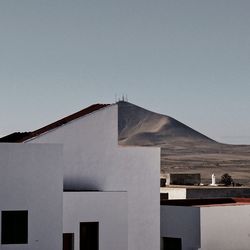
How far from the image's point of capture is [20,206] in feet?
76.5

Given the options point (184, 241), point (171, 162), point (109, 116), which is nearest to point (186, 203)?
point (184, 241)

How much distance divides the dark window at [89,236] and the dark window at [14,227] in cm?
302

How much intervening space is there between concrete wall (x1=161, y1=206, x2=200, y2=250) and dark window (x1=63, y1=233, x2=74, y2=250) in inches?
218

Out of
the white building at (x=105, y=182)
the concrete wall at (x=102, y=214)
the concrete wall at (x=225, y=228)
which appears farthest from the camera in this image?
the concrete wall at (x=225, y=228)

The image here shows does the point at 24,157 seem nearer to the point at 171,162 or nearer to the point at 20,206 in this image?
the point at 20,206

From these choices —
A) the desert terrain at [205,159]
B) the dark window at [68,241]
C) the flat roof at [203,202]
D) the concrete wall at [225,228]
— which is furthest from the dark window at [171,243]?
the desert terrain at [205,159]

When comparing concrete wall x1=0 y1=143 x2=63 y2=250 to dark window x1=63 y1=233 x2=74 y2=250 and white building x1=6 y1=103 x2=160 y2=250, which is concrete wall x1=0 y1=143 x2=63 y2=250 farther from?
dark window x1=63 y1=233 x2=74 y2=250

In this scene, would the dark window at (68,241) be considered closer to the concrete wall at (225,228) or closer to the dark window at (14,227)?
the dark window at (14,227)

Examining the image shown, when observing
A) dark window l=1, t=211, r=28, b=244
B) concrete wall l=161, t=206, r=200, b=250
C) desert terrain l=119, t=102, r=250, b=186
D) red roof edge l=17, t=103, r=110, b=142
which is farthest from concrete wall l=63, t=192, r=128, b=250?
desert terrain l=119, t=102, r=250, b=186

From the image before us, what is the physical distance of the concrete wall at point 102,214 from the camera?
25375 millimetres

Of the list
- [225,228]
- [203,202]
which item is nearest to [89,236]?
[225,228]

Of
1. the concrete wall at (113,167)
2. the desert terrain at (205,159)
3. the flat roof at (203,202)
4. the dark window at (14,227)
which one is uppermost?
the desert terrain at (205,159)

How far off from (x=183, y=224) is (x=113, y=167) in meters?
3.76

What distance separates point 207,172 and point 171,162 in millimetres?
28720
